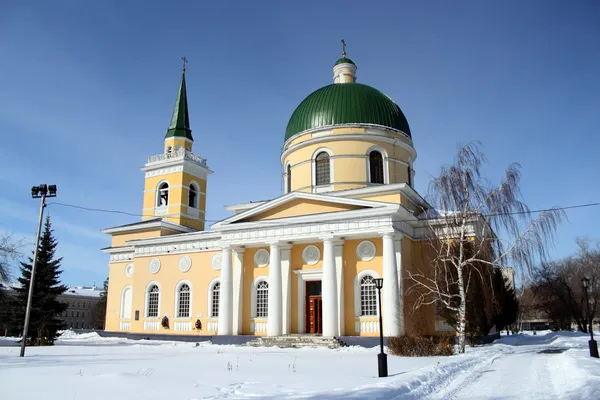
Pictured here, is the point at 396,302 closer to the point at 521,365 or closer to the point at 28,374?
the point at 521,365

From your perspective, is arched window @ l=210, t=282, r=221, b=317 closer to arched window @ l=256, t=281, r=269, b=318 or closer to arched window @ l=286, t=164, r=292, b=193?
arched window @ l=256, t=281, r=269, b=318

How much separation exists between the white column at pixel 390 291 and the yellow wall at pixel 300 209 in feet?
8.41

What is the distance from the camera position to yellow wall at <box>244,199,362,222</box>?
84.4ft

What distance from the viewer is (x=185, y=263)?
31859 millimetres

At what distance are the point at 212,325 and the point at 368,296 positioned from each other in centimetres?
Answer: 995

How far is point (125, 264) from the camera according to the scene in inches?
1406

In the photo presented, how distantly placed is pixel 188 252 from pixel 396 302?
46.5 ft

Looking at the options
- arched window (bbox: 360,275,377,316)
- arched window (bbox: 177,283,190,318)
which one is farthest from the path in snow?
arched window (bbox: 177,283,190,318)

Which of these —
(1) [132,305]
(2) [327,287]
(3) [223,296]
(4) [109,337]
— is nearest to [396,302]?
(2) [327,287]

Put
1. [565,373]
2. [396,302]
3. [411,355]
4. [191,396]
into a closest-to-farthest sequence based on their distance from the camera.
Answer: [191,396], [565,373], [411,355], [396,302]

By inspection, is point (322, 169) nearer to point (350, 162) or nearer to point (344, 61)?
point (350, 162)

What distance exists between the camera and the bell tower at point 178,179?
118ft

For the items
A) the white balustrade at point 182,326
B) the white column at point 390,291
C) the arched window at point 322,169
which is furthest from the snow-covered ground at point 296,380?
the white balustrade at point 182,326

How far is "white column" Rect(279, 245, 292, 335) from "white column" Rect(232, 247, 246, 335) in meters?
2.53
